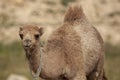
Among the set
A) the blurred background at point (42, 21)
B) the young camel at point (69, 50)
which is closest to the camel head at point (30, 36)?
the young camel at point (69, 50)

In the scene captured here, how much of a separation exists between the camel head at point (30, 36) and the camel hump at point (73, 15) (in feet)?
5.50

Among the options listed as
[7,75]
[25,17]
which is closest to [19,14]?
[25,17]

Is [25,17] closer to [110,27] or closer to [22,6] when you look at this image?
[22,6]

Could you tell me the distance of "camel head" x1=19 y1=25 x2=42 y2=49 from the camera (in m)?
9.81

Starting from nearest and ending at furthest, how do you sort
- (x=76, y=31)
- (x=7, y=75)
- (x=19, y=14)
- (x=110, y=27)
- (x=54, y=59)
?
1. (x=54, y=59)
2. (x=76, y=31)
3. (x=7, y=75)
4. (x=110, y=27)
5. (x=19, y=14)

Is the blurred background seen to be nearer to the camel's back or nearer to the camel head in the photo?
the camel's back

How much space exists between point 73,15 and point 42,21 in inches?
889

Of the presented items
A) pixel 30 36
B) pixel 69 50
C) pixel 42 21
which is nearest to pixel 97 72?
pixel 69 50

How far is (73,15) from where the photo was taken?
11.9 meters

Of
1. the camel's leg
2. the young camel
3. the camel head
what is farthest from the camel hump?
the camel head

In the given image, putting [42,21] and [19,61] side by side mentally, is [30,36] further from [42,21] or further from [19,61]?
[42,21]

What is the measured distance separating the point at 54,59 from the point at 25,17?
79.3ft

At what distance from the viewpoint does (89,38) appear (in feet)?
39.0

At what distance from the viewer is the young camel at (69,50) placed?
403 inches
